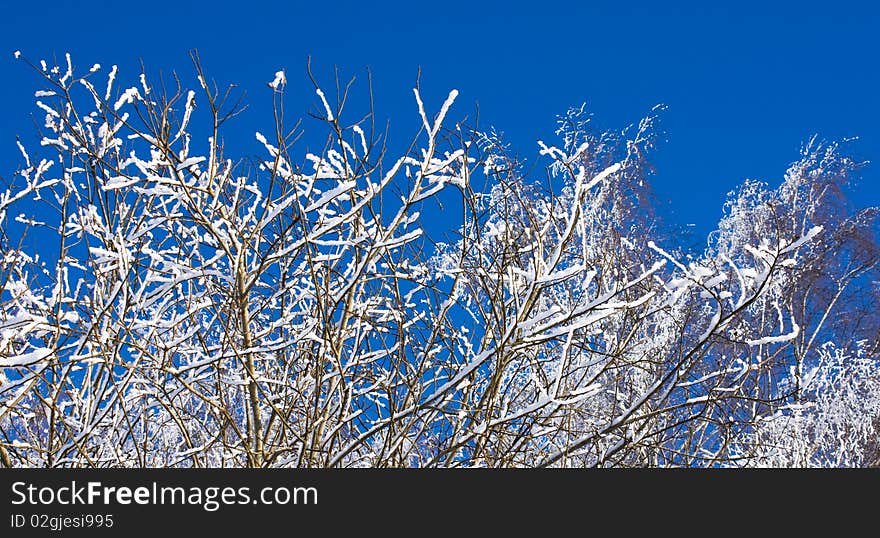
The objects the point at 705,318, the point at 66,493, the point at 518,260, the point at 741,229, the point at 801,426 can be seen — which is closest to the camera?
the point at 66,493

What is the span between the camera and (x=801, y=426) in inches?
348

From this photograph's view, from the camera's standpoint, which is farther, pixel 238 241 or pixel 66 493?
pixel 238 241

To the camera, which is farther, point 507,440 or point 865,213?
point 865,213

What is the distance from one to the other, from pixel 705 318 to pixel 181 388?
8.70 metres

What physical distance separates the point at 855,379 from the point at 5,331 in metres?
8.80

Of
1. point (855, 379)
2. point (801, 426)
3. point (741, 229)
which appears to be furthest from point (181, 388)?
point (741, 229)

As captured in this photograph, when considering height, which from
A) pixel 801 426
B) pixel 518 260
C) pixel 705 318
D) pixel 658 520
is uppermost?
pixel 705 318

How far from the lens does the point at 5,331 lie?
269cm

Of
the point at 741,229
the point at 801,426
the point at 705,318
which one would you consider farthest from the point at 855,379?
the point at 741,229

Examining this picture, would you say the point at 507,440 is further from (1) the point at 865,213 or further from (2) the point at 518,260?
(1) the point at 865,213

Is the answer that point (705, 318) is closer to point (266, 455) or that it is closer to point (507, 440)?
point (507, 440)

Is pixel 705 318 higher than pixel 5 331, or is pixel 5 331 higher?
pixel 705 318

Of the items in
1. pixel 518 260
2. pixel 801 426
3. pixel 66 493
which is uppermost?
pixel 801 426

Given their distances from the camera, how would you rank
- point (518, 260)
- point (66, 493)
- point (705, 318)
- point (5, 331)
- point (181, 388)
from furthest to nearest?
point (705, 318)
point (518, 260)
point (181, 388)
point (66, 493)
point (5, 331)
